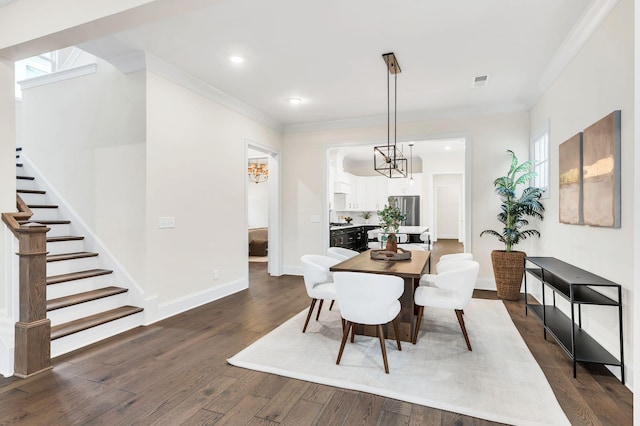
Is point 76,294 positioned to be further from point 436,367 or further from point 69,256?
point 436,367

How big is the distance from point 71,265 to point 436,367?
371 cm

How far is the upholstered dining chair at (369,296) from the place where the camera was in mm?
2449

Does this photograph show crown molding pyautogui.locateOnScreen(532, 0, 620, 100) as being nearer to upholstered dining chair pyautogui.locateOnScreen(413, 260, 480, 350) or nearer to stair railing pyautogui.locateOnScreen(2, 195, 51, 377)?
upholstered dining chair pyautogui.locateOnScreen(413, 260, 480, 350)

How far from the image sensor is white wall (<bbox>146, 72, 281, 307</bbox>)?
3.66m

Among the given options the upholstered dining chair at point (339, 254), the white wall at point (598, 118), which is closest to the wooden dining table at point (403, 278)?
the upholstered dining chair at point (339, 254)

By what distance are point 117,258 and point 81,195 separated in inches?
37.6

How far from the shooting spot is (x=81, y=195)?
13.1 ft

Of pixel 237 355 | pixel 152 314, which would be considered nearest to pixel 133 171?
pixel 152 314

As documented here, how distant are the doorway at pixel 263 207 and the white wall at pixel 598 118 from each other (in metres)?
3.99

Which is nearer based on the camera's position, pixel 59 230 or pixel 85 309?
pixel 85 309

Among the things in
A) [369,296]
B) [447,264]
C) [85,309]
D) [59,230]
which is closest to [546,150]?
[447,264]

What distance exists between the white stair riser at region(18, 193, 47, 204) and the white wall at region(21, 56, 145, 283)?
27 cm

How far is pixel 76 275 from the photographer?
11.5 ft

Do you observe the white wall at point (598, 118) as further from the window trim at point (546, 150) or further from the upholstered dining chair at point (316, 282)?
the upholstered dining chair at point (316, 282)
